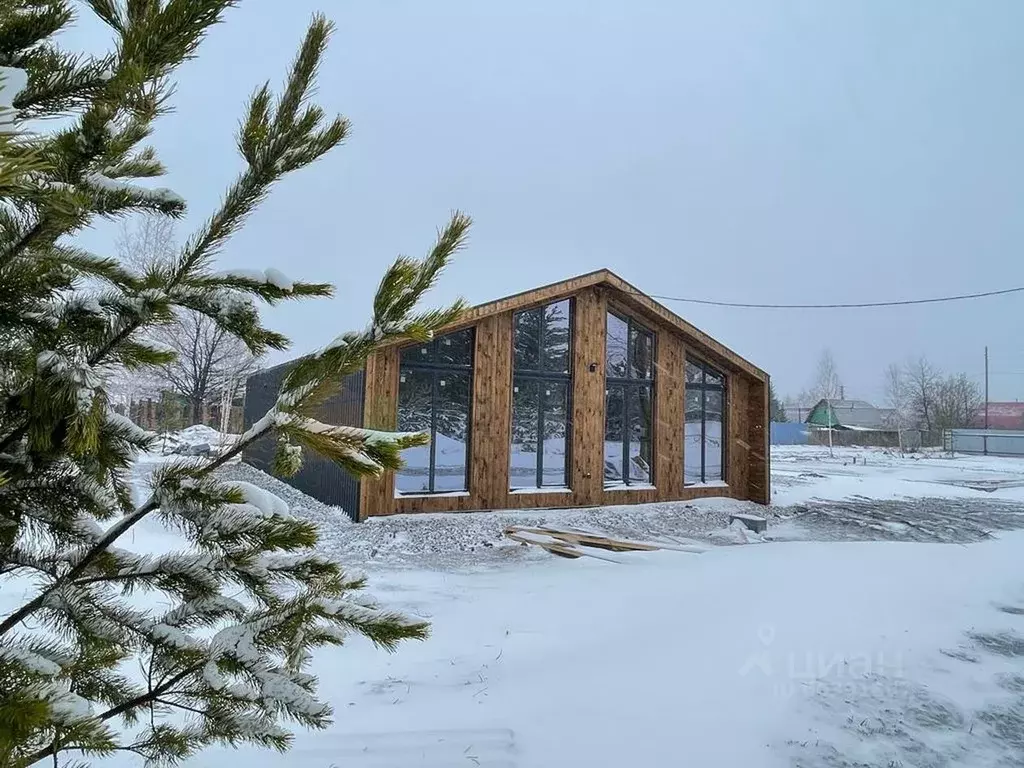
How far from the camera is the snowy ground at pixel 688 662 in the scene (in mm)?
2695

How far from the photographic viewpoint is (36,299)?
107cm

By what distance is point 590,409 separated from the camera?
446 inches

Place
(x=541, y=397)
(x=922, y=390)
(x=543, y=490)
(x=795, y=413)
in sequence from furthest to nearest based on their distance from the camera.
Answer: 1. (x=795, y=413)
2. (x=922, y=390)
3. (x=541, y=397)
4. (x=543, y=490)

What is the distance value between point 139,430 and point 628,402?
11.4 m

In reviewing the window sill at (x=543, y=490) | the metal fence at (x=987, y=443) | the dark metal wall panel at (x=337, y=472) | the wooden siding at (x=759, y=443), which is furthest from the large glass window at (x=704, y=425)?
the metal fence at (x=987, y=443)

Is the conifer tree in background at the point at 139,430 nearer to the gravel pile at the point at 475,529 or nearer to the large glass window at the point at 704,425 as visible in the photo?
the gravel pile at the point at 475,529

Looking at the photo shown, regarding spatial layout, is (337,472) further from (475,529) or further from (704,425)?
(704,425)

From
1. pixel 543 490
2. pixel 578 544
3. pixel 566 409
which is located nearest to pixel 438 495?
pixel 543 490

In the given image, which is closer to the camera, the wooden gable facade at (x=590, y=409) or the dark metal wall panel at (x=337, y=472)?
the dark metal wall panel at (x=337, y=472)

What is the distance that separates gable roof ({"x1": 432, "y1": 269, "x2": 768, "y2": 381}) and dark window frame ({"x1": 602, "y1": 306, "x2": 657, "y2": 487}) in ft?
1.11

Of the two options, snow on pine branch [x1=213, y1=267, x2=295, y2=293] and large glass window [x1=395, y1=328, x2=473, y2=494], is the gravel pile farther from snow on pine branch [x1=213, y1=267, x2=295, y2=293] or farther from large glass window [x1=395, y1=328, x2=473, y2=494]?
snow on pine branch [x1=213, y1=267, x2=295, y2=293]

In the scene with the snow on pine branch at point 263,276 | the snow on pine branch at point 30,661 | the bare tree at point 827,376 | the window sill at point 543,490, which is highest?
the bare tree at point 827,376

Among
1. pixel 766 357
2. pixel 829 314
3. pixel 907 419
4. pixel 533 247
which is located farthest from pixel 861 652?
pixel 766 357

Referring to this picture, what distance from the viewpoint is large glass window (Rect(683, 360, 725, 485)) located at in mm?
12531
